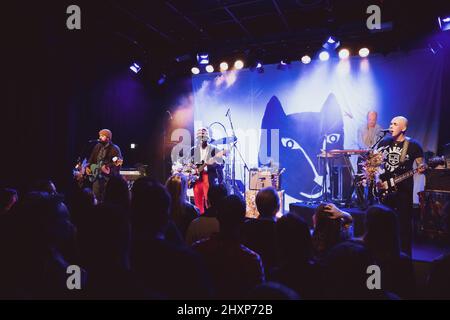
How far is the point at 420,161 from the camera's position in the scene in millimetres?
4617

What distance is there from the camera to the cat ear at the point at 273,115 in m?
8.61

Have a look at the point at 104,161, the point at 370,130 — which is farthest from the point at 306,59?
the point at 104,161

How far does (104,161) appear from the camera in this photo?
7359 millimetres

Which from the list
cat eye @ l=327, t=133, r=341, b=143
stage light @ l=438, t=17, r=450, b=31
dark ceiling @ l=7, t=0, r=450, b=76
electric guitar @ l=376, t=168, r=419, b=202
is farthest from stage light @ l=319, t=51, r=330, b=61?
electric guitar @ l=376, t=168, r=419, b=202

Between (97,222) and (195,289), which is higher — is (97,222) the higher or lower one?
the higher one

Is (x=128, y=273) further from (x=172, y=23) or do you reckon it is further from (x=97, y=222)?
(x=172, y=23)

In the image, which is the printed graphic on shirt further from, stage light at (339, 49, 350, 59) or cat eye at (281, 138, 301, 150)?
stage light at (339, 49, 350, 59)

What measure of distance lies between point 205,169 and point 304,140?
274 cm

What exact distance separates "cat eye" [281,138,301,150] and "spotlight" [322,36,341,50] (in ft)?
7.77

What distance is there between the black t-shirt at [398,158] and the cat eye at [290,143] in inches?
134

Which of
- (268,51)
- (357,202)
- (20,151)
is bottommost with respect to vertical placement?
(357,202)
